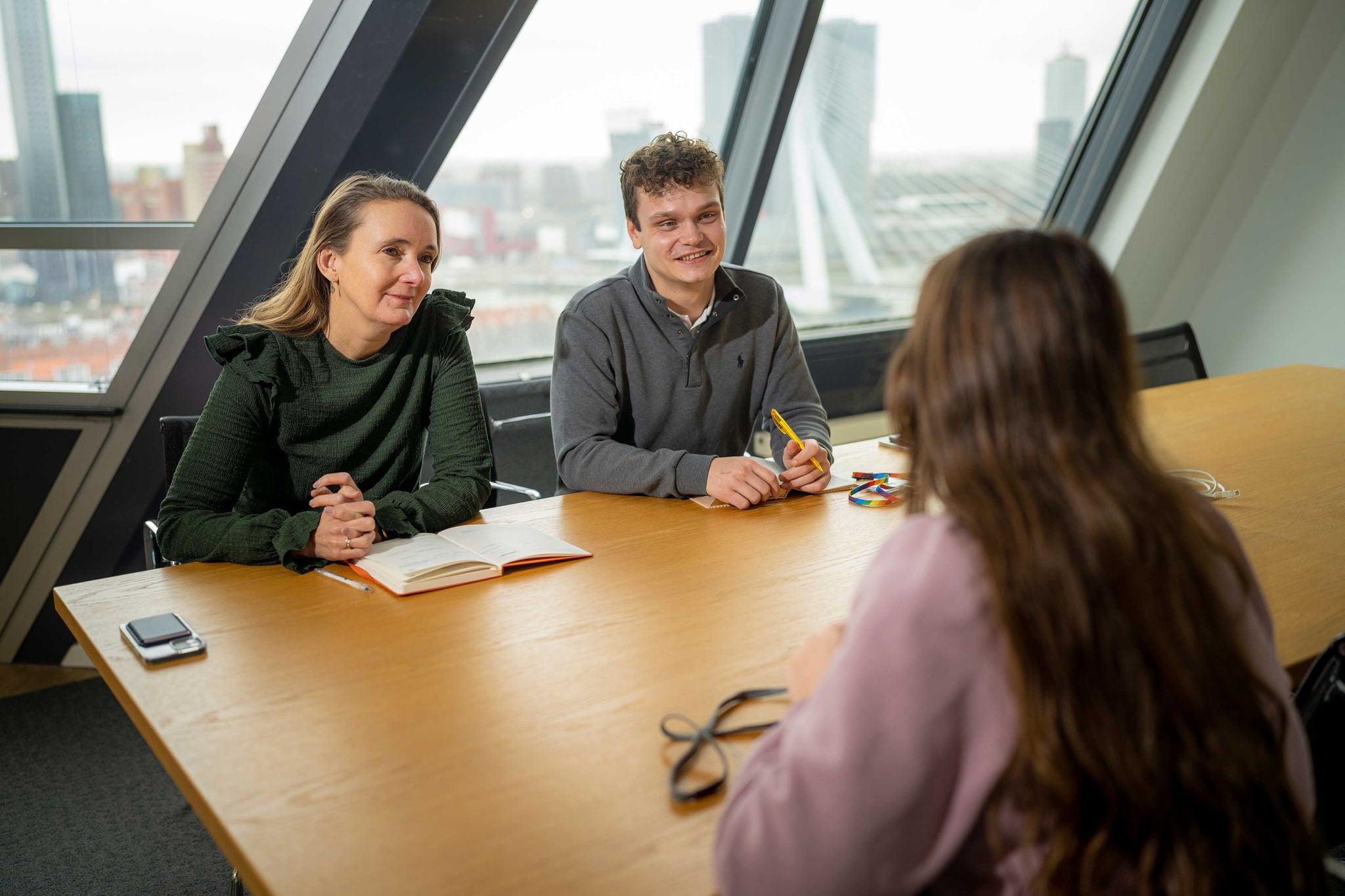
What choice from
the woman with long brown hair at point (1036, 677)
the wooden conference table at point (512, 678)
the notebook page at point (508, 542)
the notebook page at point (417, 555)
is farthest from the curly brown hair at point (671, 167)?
the woman with long brown hair at point (1036, 677)

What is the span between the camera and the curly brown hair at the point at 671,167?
231 centimetres

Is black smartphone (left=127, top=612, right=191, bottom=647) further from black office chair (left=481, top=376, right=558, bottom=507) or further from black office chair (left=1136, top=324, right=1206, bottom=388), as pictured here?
black office chair (left=1136, top=324, right=1206, bottom=388)

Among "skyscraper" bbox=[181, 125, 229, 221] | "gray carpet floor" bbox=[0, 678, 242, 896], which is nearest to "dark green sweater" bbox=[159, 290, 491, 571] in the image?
"gray carpet floor" bbox=[0, 678, 242, 896]

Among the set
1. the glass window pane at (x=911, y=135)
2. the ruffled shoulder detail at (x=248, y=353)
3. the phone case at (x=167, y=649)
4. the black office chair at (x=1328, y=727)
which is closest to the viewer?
the black office chair at (x=1328, y=727)

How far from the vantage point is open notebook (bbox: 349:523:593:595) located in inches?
63.5

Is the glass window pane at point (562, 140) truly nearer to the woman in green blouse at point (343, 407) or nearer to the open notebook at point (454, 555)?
the woman in green blouse at point (343, 407)

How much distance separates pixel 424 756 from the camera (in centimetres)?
111

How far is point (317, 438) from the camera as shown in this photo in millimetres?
2053

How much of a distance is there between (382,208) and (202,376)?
3.96 ft

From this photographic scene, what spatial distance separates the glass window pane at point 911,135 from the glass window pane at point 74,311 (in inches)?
85.8

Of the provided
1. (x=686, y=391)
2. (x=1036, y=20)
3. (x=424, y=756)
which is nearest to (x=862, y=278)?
(x=1036, y=20)

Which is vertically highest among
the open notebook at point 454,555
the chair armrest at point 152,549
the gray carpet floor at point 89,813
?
the open notebook at point 454,555

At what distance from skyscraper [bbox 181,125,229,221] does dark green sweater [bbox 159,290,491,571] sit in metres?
1.00

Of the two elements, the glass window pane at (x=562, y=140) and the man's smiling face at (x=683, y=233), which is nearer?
the man's smiling face at (x=683, y=233)
